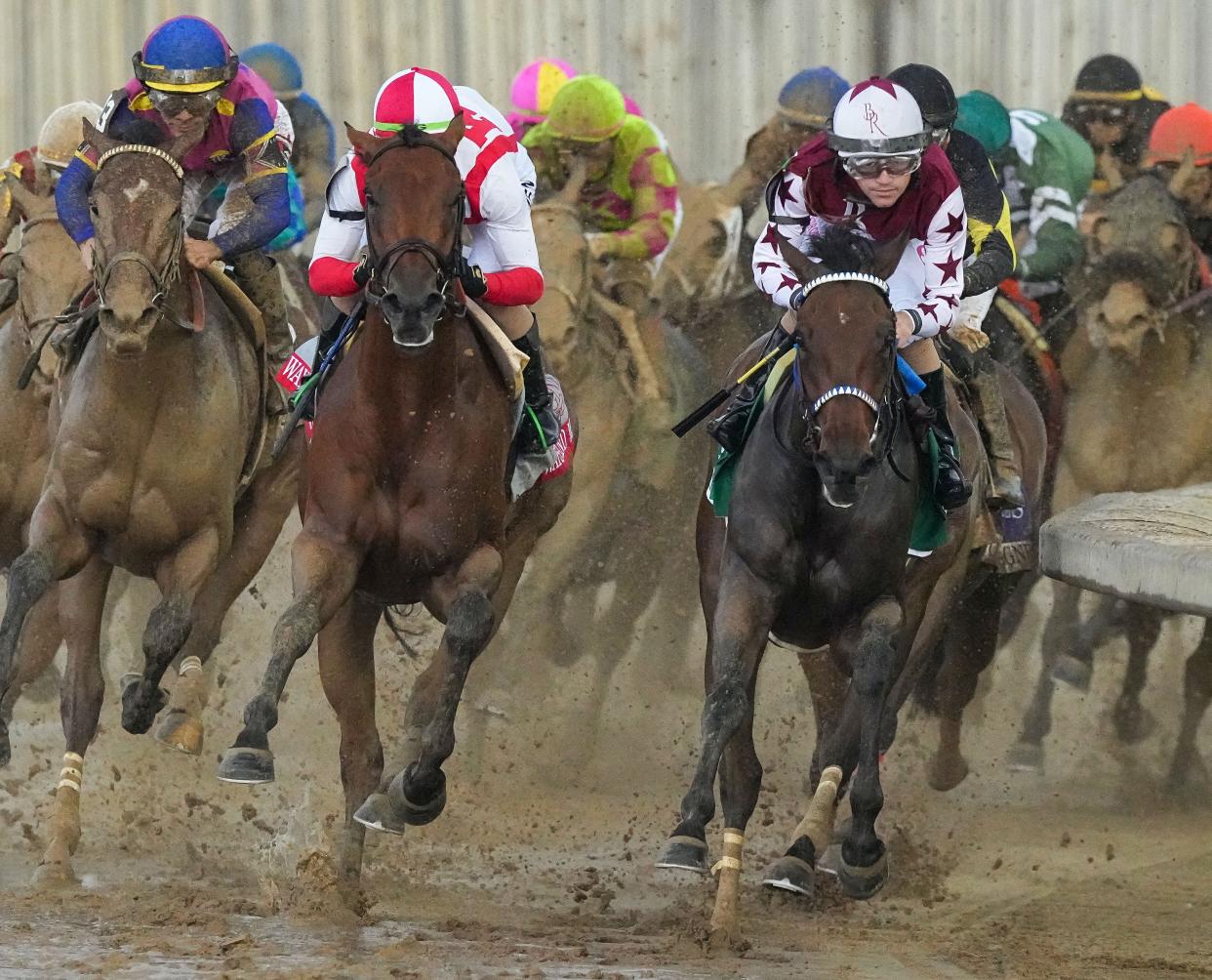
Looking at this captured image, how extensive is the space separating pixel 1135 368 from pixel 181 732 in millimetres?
4821

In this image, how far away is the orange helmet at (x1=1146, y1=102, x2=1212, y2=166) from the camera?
10.9m

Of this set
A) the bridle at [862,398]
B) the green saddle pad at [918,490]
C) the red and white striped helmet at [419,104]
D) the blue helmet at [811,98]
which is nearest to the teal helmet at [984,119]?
the blue helmet at [811,98]

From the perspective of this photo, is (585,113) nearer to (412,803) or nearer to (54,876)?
(412,803)

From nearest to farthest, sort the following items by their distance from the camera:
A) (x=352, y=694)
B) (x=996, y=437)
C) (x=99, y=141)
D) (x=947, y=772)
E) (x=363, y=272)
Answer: (x=363, y=272)
(x=99, y=141)
(x=352, y=694)
(x=996, y=437)
(x=947, y=772)

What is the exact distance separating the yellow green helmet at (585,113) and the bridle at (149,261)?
3.61 m

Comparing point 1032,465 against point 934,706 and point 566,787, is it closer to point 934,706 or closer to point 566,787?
point 934,706

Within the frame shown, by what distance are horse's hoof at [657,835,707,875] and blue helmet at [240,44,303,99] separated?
21.7ft

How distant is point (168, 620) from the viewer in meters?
6.83

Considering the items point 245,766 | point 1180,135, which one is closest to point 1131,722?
point 1180,135

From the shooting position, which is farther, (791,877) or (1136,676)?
(1136,676)

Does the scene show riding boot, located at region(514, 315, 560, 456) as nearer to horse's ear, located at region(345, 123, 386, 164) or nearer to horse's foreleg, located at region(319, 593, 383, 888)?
horse's foreleg, located at region(319, 593, 383, 888)

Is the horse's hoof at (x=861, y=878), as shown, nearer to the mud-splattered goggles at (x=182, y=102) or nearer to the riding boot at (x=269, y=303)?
the riding boot at (x=269, y=303)

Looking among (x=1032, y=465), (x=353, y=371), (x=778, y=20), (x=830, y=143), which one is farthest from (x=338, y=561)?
(x=778, y=20)

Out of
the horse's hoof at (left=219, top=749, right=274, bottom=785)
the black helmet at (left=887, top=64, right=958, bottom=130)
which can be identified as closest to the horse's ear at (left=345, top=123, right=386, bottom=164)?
the horse's hoof at (left=219, top=749, right=274, bottom=785)
